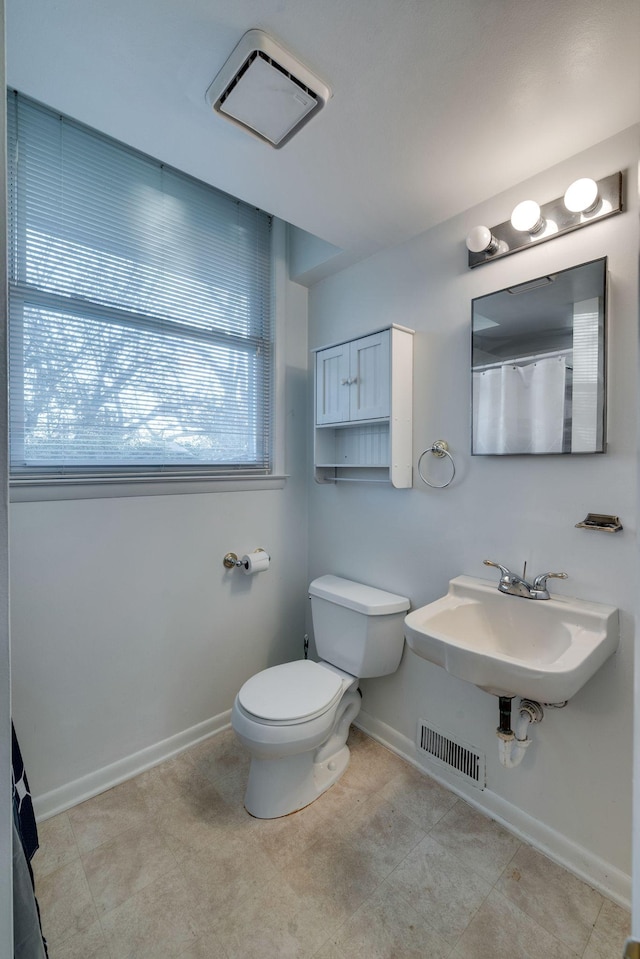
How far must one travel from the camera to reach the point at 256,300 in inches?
83.0

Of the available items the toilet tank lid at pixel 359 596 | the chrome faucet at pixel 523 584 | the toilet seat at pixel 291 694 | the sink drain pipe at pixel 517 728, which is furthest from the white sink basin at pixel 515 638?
the toilet seat at pixel 291 694

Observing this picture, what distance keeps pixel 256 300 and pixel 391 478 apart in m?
1.19

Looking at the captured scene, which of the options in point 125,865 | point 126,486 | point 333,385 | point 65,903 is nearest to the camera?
point 65,903

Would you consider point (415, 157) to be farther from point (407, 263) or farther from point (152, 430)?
point (152, 430)

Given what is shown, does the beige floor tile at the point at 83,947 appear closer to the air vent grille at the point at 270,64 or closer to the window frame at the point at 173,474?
the window frame at the point at 173,474

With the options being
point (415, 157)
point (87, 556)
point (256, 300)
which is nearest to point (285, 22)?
point (415, 157)

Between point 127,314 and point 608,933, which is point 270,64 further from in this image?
point 608,933

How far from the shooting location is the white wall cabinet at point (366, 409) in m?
1.70

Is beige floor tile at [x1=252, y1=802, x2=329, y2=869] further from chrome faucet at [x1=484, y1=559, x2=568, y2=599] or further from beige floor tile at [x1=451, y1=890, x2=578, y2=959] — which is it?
chrome faucet at [x1=484, y1=559, x2=568, y2=599]

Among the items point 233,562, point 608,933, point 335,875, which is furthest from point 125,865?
point 608,933

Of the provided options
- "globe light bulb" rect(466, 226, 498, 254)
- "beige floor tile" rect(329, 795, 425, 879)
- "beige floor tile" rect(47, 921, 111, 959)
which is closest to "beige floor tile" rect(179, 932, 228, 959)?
"beige floor tile" rect(47, 921, 111, 959)

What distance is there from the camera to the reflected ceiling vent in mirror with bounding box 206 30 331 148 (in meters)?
0.98

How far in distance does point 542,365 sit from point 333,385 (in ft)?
2.97

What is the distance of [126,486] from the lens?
5.45 feet
